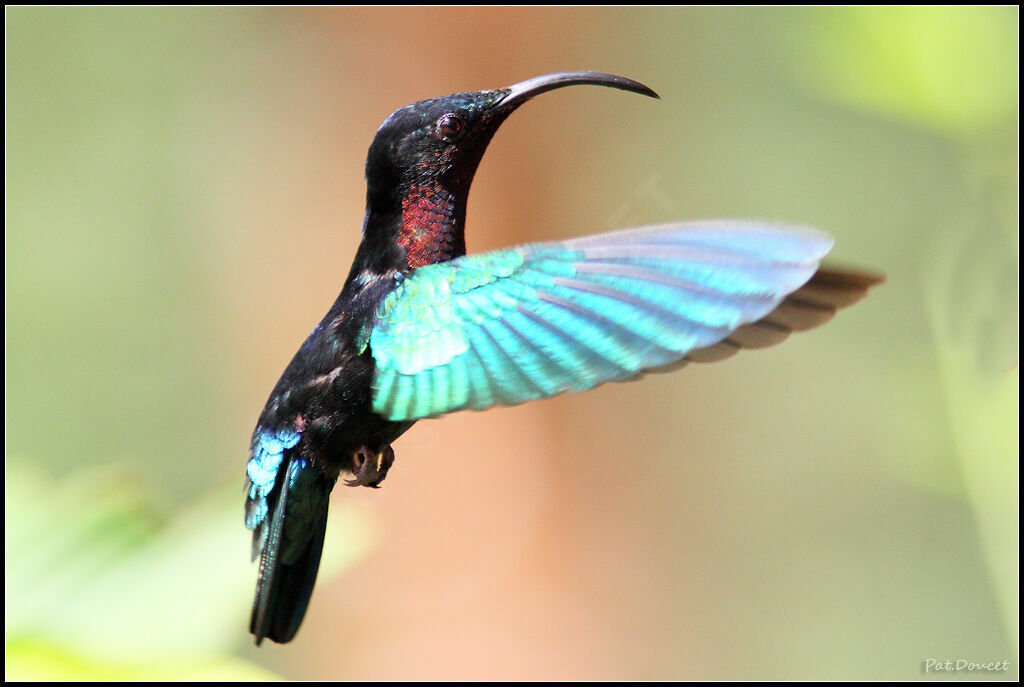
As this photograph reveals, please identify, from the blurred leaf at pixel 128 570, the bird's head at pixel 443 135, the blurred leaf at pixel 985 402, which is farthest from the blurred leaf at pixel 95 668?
the blurred leaf at pixel 985 402

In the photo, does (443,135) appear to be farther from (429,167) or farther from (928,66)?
(928,66)

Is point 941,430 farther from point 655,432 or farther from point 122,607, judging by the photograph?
point 655,432

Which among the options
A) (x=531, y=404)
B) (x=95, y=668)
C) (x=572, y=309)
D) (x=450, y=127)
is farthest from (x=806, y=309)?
(x=531, y=404)

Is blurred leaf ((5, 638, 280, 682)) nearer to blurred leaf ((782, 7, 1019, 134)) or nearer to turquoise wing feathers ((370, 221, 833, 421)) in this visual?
turquoise wing feathers ((370, 221, 833, 421))

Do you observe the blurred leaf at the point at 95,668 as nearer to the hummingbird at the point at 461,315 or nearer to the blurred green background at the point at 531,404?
the hummingbird at the point at 461,315

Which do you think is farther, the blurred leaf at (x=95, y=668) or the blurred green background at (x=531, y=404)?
the blurred green background at (x=531, y=404)

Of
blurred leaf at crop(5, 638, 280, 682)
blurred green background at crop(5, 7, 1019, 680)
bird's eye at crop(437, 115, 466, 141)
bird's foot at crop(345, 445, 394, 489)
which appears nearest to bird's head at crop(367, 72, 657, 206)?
bird's eye at crop(437, 115, 466, 141)
